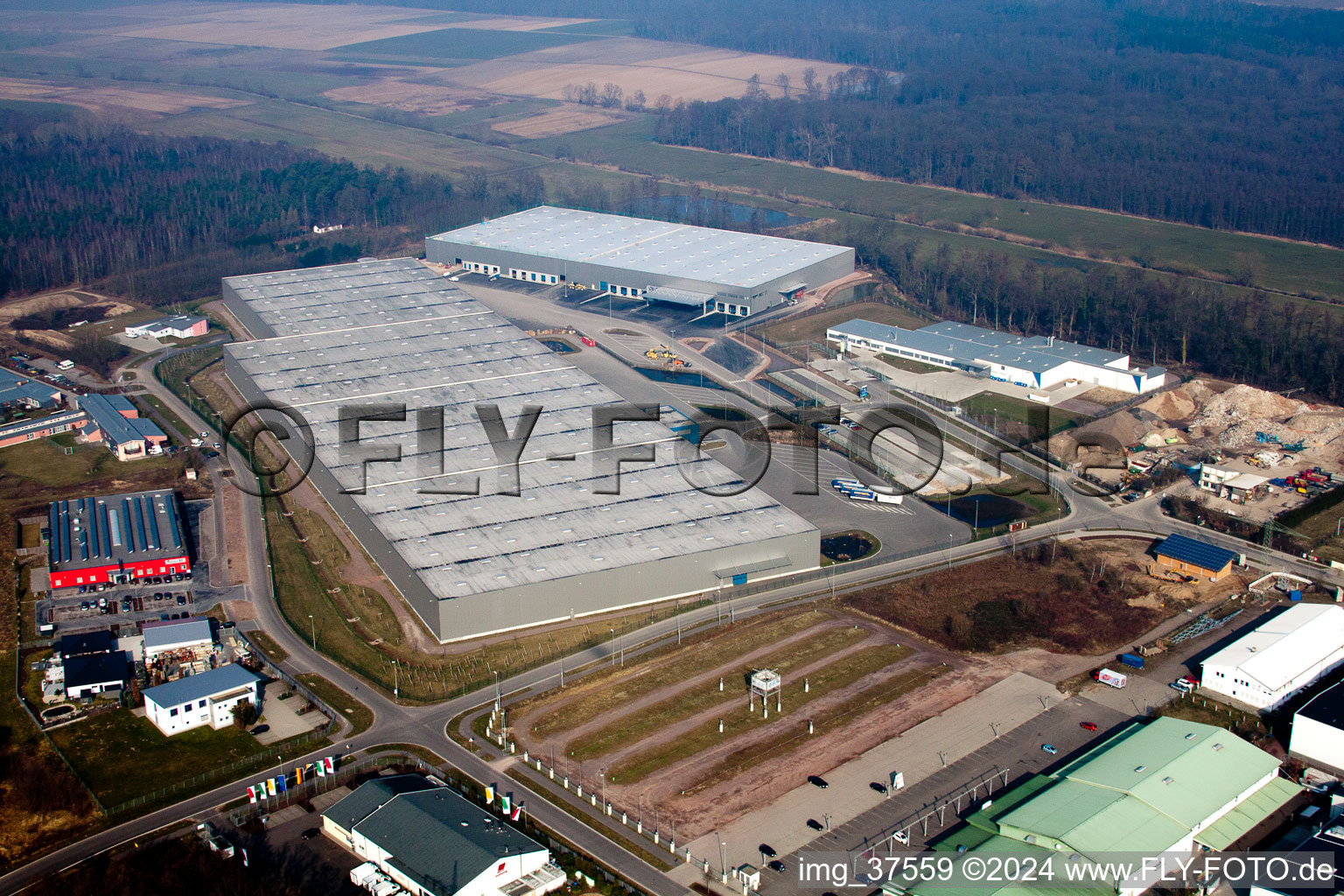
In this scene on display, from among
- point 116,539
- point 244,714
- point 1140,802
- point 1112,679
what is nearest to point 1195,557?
point 1112,679

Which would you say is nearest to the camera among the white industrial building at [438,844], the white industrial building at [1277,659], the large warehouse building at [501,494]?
the white industrial building at [438,844]

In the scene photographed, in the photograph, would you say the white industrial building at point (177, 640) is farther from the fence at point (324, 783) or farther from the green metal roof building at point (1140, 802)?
the green metal roof building at point (1140, 802)

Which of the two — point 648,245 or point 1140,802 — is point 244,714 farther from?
point 648,245

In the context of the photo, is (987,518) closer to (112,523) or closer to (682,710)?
(682,710)

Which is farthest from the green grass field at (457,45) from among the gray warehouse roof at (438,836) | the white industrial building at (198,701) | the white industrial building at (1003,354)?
the gray warehouse roof at (438,836)

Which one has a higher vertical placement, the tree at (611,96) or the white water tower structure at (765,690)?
the tree at (611,96)

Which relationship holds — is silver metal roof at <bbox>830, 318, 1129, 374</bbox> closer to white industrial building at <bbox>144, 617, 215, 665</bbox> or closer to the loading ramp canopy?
the loading ramp canopy
